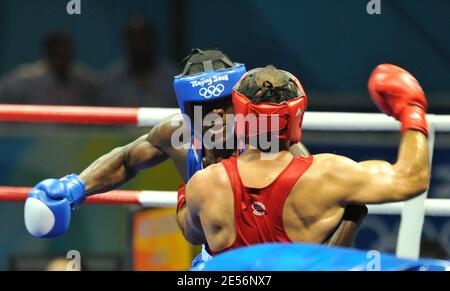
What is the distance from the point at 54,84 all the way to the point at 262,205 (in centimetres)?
390

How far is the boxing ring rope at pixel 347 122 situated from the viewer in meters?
4.45

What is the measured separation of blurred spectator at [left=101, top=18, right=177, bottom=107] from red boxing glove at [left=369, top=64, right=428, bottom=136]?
3497 mm

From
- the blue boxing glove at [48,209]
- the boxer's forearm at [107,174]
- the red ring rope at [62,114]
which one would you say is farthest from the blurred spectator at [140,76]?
the blue boxing glove at [48,209]

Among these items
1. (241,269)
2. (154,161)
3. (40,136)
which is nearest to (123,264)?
(40,136)

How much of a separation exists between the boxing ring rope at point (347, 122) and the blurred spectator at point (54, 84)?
94.3 inches

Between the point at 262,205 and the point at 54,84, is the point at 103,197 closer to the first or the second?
the point at 262,205

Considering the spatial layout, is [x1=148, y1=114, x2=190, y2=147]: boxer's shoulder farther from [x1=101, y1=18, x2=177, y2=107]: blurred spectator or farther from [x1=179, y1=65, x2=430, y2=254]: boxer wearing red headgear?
[x1=101, y1=18, x2=177, y2=107]: blurred spectator

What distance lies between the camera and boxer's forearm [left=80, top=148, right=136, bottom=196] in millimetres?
4328

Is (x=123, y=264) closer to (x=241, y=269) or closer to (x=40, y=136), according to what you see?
(x=40, y=136)

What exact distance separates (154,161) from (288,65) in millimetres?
2736

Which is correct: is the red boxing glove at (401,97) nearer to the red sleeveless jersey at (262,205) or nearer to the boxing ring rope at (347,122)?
the red sleeveless jersey at (262,205)

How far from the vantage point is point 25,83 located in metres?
7.01

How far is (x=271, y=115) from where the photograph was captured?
340cm

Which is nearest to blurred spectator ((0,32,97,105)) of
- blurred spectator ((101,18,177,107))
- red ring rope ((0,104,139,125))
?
blurred spectator ((101,18,177,107))
